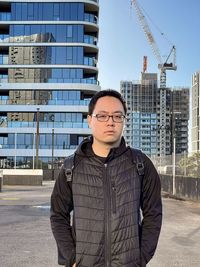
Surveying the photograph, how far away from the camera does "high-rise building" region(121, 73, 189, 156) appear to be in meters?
87.9

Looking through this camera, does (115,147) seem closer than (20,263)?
Yes

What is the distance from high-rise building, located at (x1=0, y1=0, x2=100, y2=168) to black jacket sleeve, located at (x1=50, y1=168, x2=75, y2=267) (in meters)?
68.6

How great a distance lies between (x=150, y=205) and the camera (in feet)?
10.1

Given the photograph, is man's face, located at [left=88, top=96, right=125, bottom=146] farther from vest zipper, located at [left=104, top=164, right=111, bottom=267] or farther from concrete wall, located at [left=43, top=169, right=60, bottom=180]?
concrete wall, located at [left=43, top=169, right=60, bottom=180]

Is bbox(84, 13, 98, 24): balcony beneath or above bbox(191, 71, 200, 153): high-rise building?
above

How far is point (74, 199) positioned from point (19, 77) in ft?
244

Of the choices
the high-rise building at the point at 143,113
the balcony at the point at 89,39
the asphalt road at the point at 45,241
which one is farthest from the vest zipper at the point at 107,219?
the high-rise building at the point at 143,113

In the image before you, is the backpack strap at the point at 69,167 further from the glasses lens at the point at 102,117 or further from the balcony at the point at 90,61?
the balcony at the point at 90,61

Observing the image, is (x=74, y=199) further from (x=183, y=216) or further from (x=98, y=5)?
(x=98, y=5)

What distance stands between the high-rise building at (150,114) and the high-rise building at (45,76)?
14310mm

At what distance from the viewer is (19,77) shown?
75.7 meters

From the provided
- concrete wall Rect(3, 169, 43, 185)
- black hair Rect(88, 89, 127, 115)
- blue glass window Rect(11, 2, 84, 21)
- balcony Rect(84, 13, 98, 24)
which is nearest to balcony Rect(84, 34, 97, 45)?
balcony Rect(84, 13, 98, 24)

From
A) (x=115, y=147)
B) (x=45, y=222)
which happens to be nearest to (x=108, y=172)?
(x=115, y=147)

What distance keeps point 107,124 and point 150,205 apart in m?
0.57
